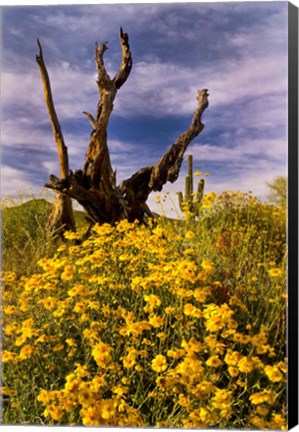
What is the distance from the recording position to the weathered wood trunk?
393cm

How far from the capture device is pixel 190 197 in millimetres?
4133

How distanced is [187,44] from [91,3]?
2.35ft

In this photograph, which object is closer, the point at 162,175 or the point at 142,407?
the point at 142,407

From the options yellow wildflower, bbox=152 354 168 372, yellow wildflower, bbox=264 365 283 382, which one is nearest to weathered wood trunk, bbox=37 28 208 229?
yellow wildflower, bbox=152 354 168 372

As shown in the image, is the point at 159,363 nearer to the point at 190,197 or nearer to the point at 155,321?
the point at 155,321

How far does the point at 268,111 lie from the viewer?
3764mm

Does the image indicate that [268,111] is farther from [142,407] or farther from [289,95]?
[142,407]

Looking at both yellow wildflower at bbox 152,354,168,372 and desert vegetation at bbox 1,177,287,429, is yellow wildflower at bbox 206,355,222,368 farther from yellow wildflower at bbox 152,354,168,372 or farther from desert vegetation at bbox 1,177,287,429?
yellow wildflower at bbox 152,354,168,372

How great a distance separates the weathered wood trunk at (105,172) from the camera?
3.93 meters

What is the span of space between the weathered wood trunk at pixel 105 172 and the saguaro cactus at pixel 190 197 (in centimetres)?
9

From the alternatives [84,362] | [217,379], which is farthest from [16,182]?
[217,379]

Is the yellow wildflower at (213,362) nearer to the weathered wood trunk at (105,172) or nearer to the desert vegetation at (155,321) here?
the desert vegetation at (155,321)

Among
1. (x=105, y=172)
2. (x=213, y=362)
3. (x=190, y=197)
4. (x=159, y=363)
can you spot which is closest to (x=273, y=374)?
(x=213, y=362)

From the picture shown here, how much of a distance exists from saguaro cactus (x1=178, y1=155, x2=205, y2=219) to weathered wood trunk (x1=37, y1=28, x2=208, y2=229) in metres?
0.09
